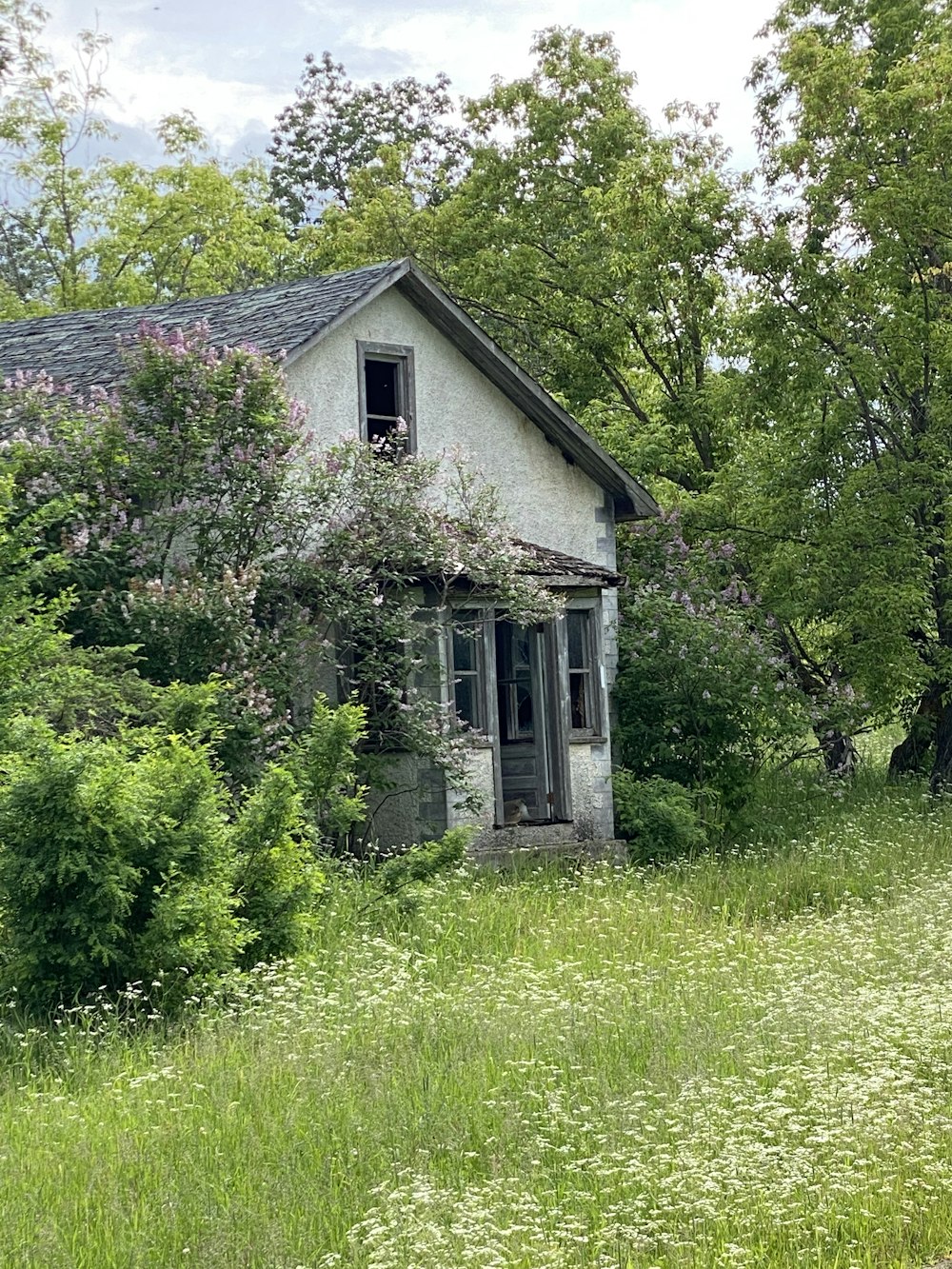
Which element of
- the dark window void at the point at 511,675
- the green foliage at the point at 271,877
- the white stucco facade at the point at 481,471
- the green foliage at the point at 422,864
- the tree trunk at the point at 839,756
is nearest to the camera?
the green foliage at the point at 271,877

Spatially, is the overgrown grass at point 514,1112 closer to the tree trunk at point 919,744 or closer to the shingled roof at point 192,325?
the shingled roof at point 192,325

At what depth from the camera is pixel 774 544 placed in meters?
22.1

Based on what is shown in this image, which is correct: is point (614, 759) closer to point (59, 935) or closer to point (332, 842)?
point (332, 842)

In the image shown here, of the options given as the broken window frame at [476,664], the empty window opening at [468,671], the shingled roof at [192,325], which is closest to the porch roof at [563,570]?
the broken window frame at [476,664]

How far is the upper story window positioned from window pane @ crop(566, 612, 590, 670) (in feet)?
9.15

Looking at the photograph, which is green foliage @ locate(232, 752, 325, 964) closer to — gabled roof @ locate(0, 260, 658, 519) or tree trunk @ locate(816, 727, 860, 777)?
gabled roof @ locate(0, 260, 658, 519)

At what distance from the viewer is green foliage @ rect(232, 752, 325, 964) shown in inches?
451

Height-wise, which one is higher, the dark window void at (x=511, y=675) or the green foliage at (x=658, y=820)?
the dark window void at (x=511, y=675)

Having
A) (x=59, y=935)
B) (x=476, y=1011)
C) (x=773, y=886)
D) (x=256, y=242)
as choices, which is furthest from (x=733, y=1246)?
(x=256, y=242)

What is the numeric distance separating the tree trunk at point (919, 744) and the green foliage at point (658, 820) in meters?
5.81

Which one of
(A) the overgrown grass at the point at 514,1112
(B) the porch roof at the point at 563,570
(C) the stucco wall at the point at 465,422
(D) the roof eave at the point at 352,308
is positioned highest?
(D) the roof eave at the point at 352,308

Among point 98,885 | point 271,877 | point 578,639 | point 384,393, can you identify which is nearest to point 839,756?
point 578,639

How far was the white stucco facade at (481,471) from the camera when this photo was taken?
1756cm

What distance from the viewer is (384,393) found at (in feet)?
63.2
